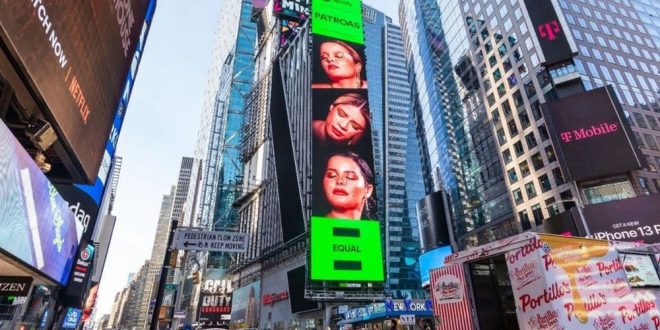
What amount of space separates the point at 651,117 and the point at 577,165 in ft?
89.0

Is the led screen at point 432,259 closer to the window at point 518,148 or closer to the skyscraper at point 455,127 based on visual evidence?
the skyscraper at point 455,127

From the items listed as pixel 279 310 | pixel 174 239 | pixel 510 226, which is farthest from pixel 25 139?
pixel 510 226

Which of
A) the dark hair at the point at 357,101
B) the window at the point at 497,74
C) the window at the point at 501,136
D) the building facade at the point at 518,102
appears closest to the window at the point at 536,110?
the building facade at the point at 518,102

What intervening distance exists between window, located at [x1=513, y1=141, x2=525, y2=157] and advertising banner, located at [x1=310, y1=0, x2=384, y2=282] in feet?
82.4

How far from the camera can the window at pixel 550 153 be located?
5656 cm

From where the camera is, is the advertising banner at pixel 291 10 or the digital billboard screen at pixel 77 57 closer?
the digital billboard screen at pixel 77 57

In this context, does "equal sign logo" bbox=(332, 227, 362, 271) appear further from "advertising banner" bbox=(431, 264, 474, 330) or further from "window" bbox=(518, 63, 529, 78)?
"window" bbox=(518, 63, 529, 78)

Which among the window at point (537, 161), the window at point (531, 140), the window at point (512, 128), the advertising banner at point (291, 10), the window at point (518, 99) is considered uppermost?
the advertising banner at point (291, 10)

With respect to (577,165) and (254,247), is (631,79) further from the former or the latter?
(254,247)

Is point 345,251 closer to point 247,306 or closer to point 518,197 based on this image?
point 518,197

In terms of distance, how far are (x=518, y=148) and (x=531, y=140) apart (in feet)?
10.7

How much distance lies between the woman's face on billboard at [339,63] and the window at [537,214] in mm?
32647

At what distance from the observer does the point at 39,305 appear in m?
28.4

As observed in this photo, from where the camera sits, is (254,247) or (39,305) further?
(254,247)
